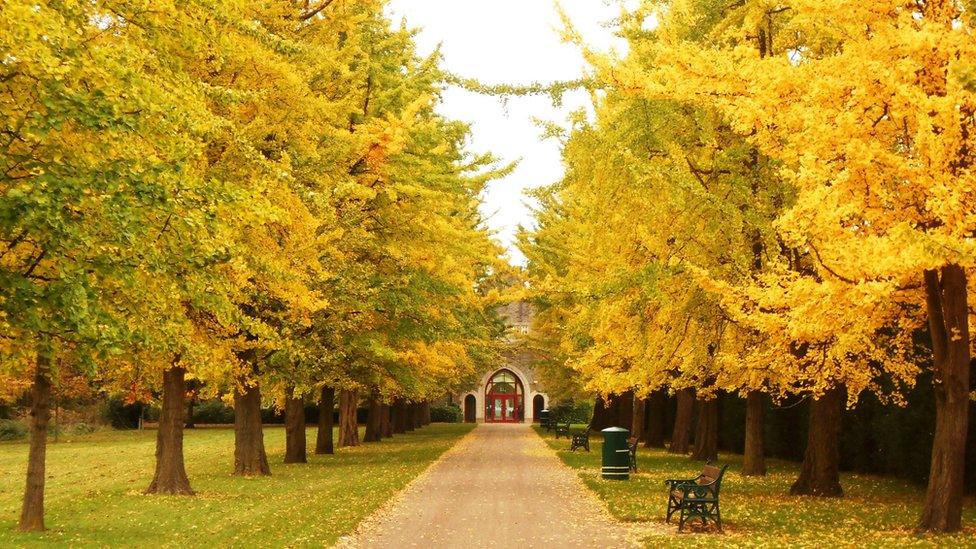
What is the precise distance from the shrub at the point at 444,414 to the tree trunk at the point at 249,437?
63.0 metres

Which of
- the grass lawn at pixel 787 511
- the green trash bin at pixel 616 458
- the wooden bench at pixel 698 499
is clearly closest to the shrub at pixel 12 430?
the grass lawn at pixel 787 511

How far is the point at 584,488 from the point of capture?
2066 centimetres

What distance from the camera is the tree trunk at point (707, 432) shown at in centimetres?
2819

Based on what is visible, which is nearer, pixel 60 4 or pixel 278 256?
pixel 60 4

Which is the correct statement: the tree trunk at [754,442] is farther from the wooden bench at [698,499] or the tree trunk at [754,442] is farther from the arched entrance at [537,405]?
the arched entrance at [537,405]

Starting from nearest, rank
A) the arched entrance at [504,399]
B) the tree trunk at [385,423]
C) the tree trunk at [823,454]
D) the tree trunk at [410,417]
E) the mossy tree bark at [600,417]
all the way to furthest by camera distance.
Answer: the tree trunk at [823,454] < the mossy tree bark at [600,417] < the tree trunk at [385,423] < the tree trunk at [410,417] < the arched entrance at [504,399]

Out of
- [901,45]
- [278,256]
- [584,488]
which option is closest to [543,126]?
[278,256]

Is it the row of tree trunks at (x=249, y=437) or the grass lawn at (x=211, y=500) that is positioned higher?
the row of tree trunks at (x=249, y=437)

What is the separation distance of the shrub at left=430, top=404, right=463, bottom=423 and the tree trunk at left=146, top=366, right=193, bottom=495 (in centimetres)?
6807

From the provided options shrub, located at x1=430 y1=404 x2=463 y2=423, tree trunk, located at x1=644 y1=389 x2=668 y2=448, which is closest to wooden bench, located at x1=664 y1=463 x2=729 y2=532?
tree trunk, located at x1=644 y1=389 x2=668 y2=448

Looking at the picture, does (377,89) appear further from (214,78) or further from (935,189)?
(935,189)

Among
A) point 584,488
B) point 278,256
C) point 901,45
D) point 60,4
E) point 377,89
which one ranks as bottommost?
point 584,488

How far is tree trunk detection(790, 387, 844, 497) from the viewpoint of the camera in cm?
1859

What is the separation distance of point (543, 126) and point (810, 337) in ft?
26.9
